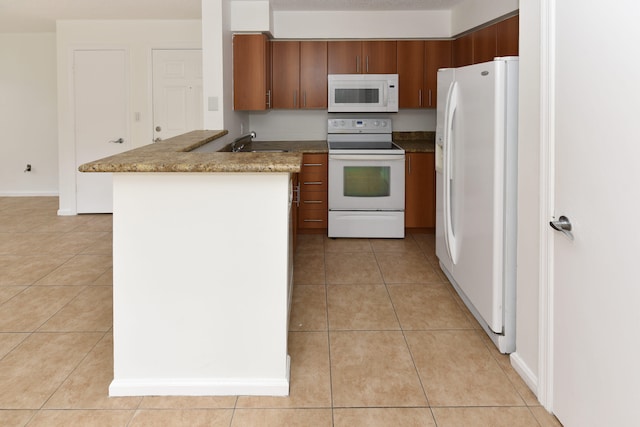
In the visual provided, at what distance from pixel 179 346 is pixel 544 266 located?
152 centimetres

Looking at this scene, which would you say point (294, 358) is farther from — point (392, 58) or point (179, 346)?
point (392, 58)

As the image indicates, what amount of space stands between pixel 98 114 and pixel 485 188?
5035 millimetres

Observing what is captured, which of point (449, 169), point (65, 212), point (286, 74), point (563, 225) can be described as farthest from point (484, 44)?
point (65, 212)

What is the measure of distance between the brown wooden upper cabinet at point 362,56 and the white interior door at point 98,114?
2.47 m

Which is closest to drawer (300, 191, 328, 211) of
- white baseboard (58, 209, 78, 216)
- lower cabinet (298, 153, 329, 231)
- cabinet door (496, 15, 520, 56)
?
lower cabinet (298, 153, 329, 231)

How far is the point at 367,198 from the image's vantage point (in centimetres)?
510

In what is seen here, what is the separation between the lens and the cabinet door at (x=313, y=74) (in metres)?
5.42

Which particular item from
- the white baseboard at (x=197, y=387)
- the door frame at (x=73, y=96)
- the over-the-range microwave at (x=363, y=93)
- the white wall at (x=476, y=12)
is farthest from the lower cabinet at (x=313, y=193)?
the white baseboard at (x=197, y=387)

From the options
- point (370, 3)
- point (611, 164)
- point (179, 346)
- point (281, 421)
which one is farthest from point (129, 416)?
point (370, 3)

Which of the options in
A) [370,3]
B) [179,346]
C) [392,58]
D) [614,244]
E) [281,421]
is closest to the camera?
[614,244]

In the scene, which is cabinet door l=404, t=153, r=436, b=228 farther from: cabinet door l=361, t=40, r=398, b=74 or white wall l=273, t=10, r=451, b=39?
white wall l=273, t=10, r=451, b=39

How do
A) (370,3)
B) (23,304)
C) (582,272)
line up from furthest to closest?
(370,3), (23,304), (582,272)

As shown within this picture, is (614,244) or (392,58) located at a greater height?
(392,58)

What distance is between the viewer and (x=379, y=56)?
5426mm
